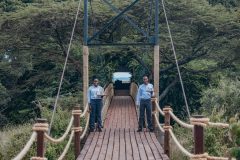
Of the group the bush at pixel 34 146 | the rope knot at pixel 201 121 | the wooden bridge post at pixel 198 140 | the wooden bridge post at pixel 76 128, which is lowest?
the bush at pixel 34 146

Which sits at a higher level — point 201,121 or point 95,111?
point 201,121

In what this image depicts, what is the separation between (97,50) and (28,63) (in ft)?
12.4

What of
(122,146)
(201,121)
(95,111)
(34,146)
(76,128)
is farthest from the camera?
(34,146)

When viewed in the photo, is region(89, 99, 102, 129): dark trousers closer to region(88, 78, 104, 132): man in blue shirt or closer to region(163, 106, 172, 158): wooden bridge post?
region(88, 78, 104, 132): man in blue shirt

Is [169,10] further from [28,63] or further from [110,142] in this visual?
[110,142]

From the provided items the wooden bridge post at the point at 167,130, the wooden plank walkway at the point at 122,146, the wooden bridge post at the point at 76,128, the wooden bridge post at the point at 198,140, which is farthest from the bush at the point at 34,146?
the wooden bridge post at the point at 198,140

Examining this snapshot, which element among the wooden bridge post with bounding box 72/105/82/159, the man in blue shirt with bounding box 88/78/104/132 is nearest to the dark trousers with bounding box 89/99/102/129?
the man in blue shirt with bounding box 88/78/104/132

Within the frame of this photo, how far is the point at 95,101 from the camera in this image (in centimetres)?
1429

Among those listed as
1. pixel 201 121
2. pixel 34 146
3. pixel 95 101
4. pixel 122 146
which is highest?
pixel 201 121

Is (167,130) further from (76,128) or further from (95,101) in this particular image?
(95,101)

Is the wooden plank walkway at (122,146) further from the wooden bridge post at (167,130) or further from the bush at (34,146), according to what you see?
the bush at (34,146)

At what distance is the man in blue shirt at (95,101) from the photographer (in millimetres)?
14164

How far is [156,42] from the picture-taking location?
16.8 m

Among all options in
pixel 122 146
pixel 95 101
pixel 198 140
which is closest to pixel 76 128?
pixel 122 146
